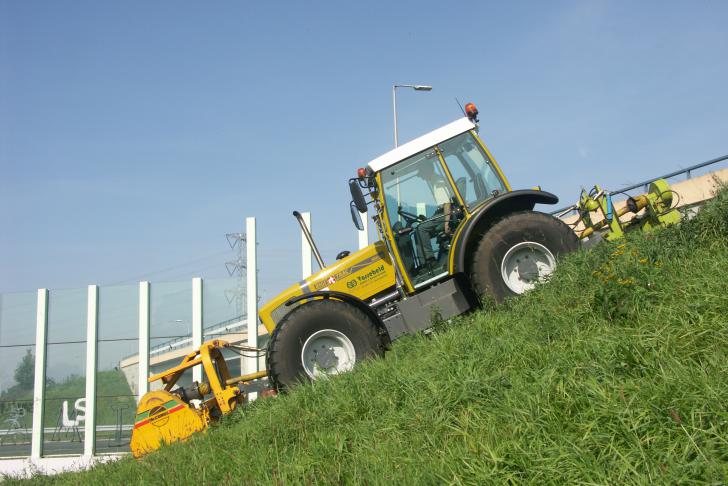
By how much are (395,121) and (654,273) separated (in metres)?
12.9

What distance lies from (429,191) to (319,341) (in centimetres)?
215

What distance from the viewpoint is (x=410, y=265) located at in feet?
23.0

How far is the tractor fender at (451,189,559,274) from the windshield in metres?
0.23

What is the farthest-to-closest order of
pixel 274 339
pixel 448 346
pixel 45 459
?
pixel 45 459 → pixel 274 339 → pixel 448 346

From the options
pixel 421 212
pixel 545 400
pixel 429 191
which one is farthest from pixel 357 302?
pixel 545 400

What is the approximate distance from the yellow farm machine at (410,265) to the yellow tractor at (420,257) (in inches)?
0.5

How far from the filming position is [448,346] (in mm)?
5051

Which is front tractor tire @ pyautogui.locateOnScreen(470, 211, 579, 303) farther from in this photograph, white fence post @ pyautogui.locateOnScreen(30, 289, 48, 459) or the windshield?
white fence post @ pyautogui.locateOnScreen(30, 289, 48, 459)

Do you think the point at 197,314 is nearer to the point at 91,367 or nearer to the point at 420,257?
the point at 91,367

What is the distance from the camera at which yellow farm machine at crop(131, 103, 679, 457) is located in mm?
6363

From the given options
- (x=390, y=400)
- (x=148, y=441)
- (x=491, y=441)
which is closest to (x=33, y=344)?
(x=148, y=441)

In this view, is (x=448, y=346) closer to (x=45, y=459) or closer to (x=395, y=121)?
(x=45, y=459)

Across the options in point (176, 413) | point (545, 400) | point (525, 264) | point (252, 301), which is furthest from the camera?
point (252, 301)

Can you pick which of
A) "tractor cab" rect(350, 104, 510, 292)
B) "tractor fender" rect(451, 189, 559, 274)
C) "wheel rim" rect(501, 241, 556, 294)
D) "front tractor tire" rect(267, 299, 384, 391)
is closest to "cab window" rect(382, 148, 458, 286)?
"tractor cab" rect(350, 104, 510, 292)
